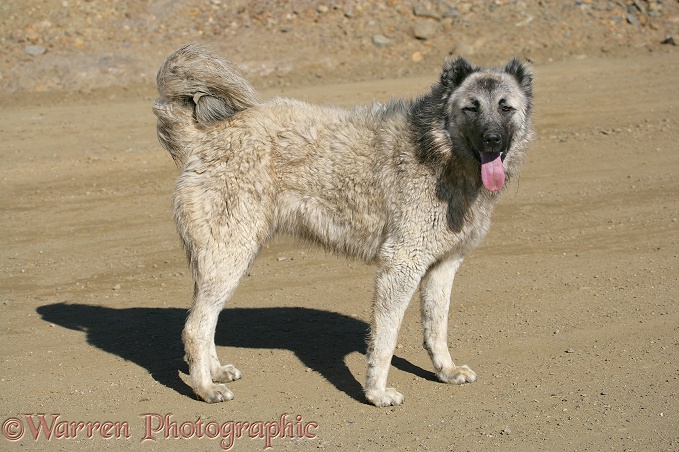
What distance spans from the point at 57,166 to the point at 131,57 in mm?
4942

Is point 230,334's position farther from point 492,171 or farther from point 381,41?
point 381,41

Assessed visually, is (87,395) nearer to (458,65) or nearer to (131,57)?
(458,65)

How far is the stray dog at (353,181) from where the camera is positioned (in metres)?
6.90

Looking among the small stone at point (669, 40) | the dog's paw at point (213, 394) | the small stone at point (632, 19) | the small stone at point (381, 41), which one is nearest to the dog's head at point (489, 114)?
the dog's paw at point (213, 394)

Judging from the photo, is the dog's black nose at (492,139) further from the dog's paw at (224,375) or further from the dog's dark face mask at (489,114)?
the dog's paw at (224,375)

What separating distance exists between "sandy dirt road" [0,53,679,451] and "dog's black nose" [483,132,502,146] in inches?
74.4

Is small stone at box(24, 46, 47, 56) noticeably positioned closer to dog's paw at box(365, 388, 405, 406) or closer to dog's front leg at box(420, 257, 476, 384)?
dog's front leg at box(420, 257, 476, 384)

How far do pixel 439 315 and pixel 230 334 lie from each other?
2.17 metres

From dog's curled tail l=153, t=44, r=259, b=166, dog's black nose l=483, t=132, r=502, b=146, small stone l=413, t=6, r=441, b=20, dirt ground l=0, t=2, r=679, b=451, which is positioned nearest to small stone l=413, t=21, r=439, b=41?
small stone l=413, t=6, r=441, b=20

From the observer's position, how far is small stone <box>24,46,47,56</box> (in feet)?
58.9

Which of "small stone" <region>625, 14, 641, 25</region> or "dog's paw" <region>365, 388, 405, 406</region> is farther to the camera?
"small stone" <region>625, 14, 641, 25</region>

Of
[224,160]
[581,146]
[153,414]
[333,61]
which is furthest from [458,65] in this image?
[333,61]

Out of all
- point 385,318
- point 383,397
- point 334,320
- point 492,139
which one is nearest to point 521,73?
point 492,139

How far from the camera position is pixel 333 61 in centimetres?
1836
